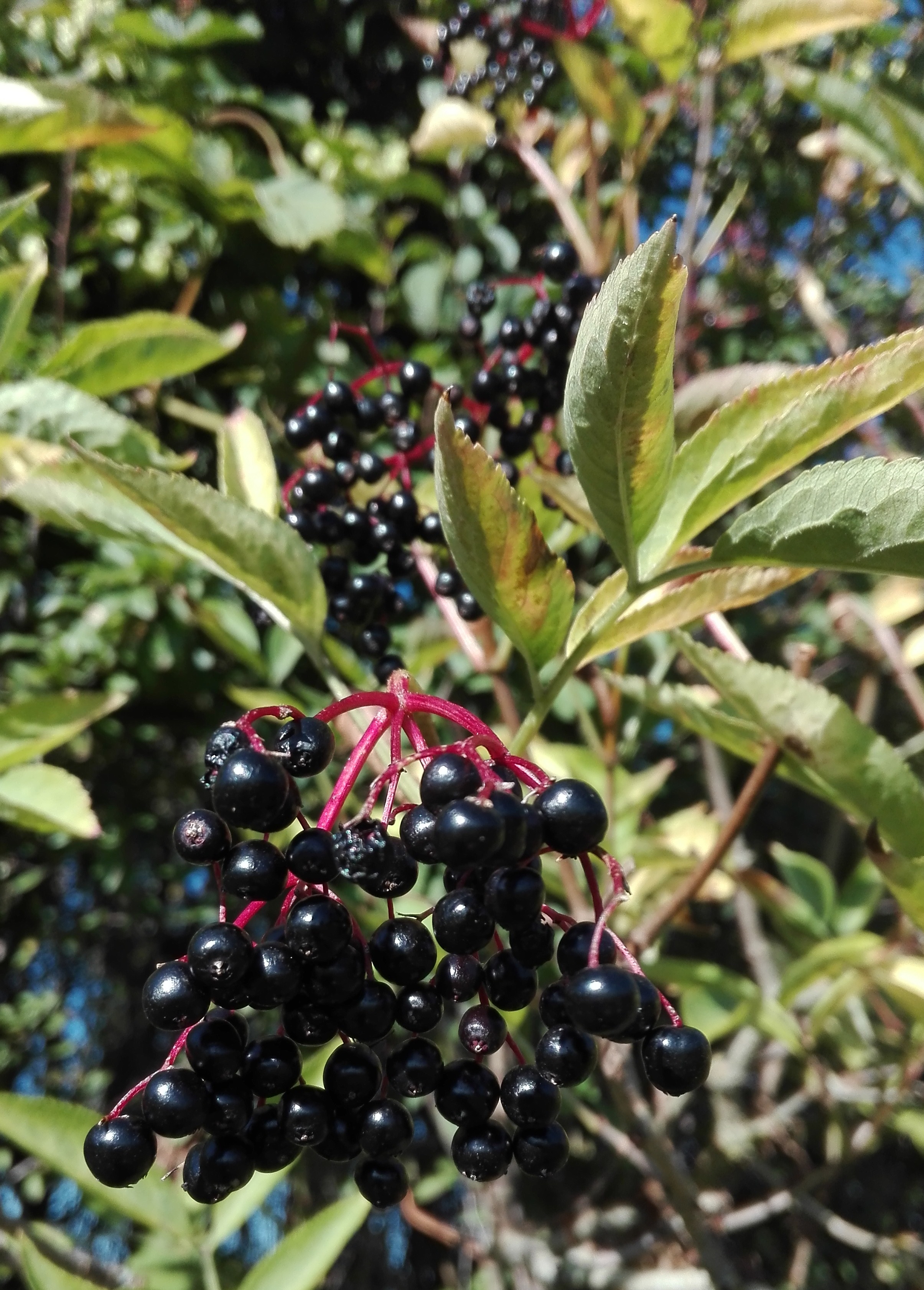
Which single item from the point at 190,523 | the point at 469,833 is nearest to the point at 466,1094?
the point at 469,833

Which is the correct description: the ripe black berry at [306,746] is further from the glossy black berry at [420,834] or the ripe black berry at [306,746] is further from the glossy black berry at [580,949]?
the glossy black berry at [580,949]

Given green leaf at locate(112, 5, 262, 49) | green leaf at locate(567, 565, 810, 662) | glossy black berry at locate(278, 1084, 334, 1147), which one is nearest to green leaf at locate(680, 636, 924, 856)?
green leaf at locate(567, 565, 810, 662)

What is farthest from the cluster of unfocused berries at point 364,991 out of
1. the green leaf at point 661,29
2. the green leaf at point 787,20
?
the green leaf at point 787,20

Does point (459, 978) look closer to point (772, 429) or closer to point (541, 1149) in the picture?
point (541, 1149)

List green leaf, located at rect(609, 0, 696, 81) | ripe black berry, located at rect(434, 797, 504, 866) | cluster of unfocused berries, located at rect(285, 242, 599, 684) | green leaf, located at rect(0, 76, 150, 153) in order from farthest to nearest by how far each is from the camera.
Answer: green leaf, located at rect(609, 0, 696, 81)
green leaf, located at rect(0, 76, 150, 153)
cluster of unfocused berries, located at rect(285, 242, 599, 684)
ripe black berry, located at rect(434, 797, 504, 866)

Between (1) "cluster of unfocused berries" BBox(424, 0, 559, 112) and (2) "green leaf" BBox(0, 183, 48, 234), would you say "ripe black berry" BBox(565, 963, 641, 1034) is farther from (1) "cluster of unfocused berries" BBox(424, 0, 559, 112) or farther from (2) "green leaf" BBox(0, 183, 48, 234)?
(1) "cluster of unfocused berries" BBox(424, 0, 559, 112)

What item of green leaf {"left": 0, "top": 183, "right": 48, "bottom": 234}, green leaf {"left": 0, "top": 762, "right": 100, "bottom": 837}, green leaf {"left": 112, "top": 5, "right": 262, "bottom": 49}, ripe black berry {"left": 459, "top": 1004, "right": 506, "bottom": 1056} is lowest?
green leaf {"left": 0, "top": 762, "right": 100, "bottom": 837}

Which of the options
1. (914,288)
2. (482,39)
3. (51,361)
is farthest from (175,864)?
(914,288)
